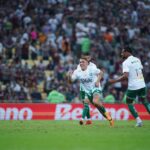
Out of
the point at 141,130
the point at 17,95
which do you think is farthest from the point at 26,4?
the point at 141,130

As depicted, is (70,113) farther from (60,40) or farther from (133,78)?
(133,78)

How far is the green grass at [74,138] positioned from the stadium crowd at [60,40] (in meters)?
10.8

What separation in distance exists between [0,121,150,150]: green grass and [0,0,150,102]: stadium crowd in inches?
426

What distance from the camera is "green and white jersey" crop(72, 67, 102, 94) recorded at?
854 inches

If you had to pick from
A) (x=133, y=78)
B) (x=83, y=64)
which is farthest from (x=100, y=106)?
(x=83, y=64)

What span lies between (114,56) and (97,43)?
112 cm

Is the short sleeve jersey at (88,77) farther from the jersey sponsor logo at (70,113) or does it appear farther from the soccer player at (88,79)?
the jersey sponsor logo at (70,113)

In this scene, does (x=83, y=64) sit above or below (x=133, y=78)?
above

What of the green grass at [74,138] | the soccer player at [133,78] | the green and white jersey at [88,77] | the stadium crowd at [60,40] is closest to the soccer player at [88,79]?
the green and white jersey at [88,77]

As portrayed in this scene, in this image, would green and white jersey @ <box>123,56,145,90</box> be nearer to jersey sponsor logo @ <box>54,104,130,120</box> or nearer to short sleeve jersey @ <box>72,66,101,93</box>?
short sleeve jersey @ <box>72,66,101,93</box>

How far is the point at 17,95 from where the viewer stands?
30.9m

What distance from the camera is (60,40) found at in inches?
1369

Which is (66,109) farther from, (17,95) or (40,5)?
(40,5)

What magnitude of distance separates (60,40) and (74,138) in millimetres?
18738
